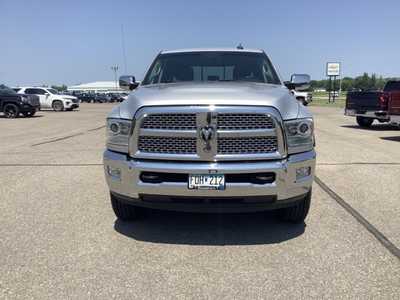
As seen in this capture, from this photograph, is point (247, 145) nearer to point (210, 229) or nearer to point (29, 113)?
point (210, 229)

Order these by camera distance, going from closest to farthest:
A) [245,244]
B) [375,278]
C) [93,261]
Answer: [375,278], [93,261], [245,244]

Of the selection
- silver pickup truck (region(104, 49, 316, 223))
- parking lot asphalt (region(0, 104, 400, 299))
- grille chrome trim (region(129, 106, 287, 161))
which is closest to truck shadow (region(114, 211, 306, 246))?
parking lot asphalt (region(0, 104, 400, 299))

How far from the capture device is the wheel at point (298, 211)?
4.44 metres

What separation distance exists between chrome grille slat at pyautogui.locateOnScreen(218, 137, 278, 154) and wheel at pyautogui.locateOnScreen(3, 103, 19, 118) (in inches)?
927

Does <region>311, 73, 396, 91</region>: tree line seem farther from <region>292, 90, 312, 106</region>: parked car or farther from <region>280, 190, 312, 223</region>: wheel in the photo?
<region>280, 190, 312, 223</region>: wheel

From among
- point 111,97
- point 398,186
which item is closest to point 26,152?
point 398,186

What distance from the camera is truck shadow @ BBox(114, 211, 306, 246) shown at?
4.26m

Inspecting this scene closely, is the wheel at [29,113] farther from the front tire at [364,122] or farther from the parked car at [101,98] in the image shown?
the parked car at [101,98]

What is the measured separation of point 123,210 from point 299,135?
6.70ft

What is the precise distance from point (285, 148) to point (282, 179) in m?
0.29

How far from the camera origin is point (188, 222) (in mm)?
4793

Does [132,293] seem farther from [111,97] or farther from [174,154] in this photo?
[111,97]

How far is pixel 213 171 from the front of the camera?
383 centimetres

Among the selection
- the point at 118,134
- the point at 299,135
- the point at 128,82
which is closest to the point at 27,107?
the point at 128,82
